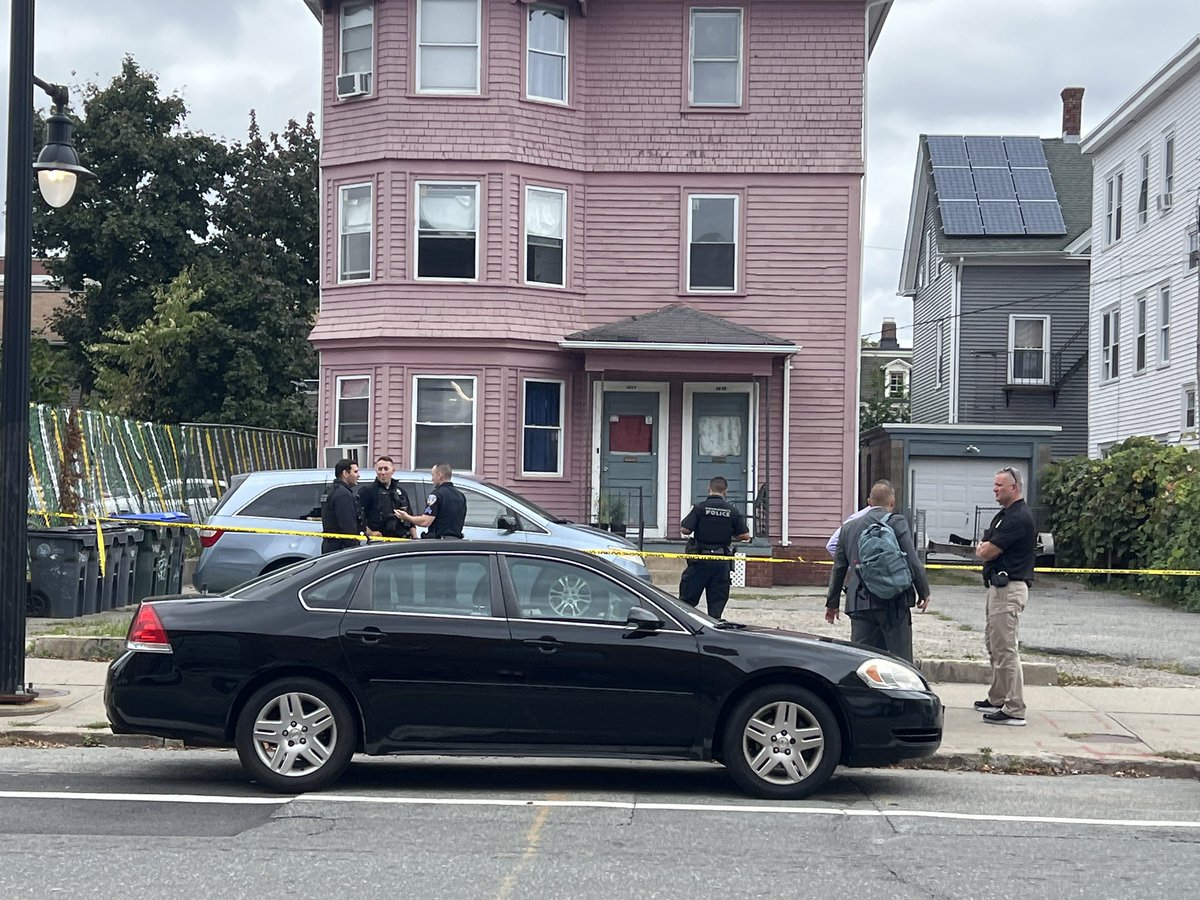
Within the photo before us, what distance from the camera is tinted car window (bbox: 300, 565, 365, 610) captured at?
326 inches

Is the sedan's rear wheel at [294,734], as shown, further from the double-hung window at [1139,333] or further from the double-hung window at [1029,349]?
the double-hung window at [1029,349]

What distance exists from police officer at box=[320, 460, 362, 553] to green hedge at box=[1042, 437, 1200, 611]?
39.3 feet

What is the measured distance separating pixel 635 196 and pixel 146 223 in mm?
16127

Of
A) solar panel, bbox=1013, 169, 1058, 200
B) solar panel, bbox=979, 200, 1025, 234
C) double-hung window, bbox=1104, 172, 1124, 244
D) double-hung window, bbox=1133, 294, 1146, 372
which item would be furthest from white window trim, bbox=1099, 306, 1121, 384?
solar panel, bbox=1013, 169, 1058, 200

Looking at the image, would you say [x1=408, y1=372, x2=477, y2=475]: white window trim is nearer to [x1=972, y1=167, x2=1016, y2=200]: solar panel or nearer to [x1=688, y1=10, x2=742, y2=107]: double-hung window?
[x1=688, y1=10, x2=742, y2=107]: double-hung window

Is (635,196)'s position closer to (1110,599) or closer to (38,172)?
(1110,599)

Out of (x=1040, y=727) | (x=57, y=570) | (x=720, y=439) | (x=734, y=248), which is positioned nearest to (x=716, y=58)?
(x=734, y=248)

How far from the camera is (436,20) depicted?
22.9 metres

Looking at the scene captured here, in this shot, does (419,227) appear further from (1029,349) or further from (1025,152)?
(1025,152)

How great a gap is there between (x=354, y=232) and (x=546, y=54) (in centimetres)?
418

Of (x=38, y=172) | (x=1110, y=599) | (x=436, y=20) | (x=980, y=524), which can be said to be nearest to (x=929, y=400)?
(x=980, y=524)

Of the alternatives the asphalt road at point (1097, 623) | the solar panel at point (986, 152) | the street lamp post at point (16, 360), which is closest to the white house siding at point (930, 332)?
the solar panel at point (986, 152)

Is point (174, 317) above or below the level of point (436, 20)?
below

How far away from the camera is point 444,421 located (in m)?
22.6
